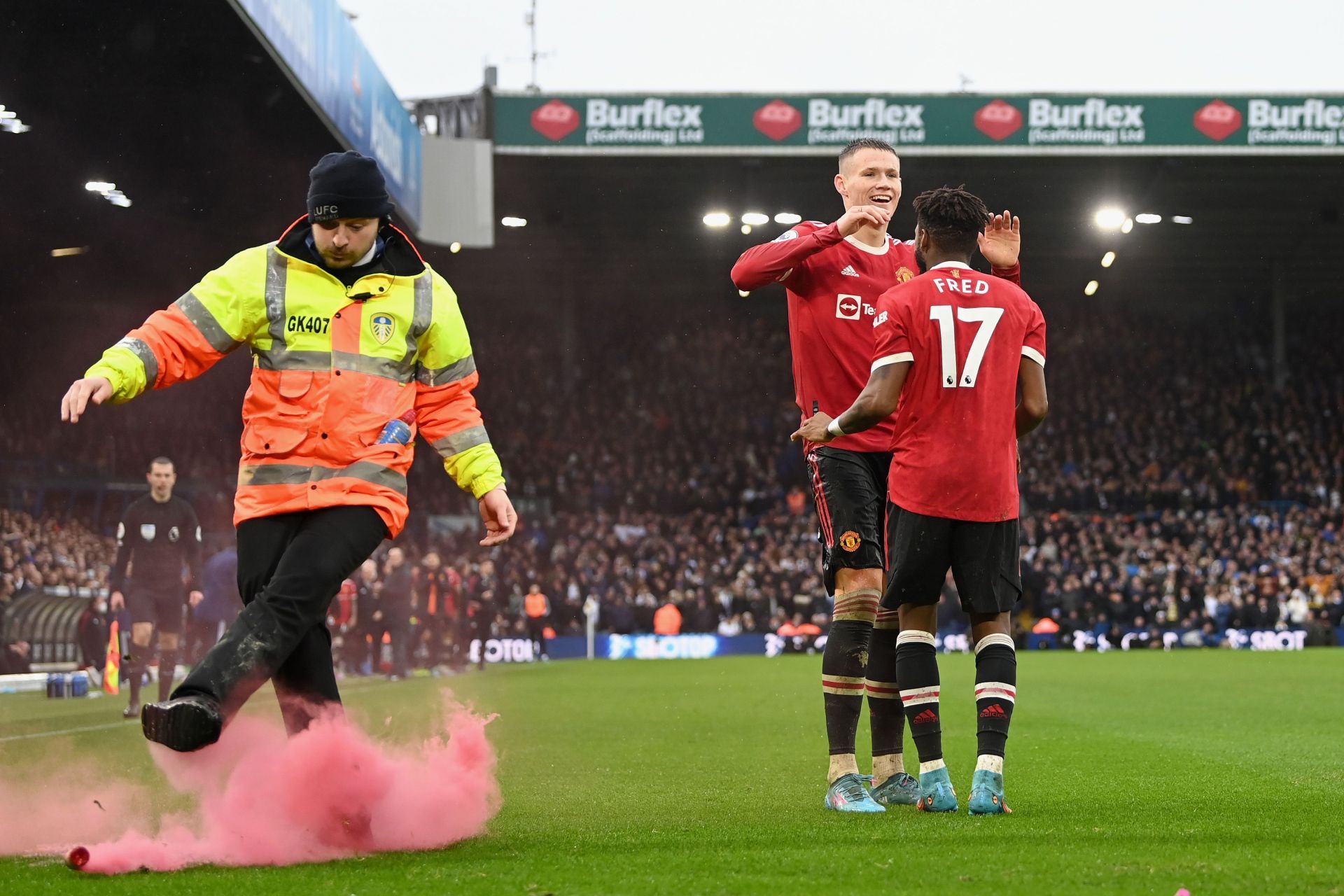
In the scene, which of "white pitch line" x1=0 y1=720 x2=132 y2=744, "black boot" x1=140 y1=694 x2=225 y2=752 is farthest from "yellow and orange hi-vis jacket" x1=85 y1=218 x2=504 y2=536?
"white pitch line" x1=0 y1=720 x2=132 y2=744

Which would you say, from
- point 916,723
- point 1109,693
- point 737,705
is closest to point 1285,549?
point 1109,693

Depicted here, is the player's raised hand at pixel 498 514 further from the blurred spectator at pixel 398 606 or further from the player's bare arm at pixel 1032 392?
the blurred spectator at pixel 398 606

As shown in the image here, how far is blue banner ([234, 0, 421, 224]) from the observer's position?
623 inches

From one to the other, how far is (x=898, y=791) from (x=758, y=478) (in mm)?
32370

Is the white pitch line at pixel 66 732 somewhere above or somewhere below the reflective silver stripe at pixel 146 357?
below

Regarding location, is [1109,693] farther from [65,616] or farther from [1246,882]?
[65,616]

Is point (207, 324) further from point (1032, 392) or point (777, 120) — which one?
point (777, 120)

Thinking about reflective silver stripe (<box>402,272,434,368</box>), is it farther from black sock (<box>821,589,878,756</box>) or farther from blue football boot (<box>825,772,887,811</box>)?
blue football boot (<box>825,772,887,811</box>)

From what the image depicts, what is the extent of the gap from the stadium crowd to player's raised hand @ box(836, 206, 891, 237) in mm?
19086

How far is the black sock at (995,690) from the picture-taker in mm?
5172

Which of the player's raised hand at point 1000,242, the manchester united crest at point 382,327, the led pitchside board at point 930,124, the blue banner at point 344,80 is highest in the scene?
the led pitchside board at point 930,124

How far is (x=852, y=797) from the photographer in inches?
210

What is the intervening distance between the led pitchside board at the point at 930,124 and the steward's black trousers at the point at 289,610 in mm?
23576

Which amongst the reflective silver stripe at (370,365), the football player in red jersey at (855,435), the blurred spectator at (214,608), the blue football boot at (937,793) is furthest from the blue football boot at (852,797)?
the blurred spectator at (214,608)
